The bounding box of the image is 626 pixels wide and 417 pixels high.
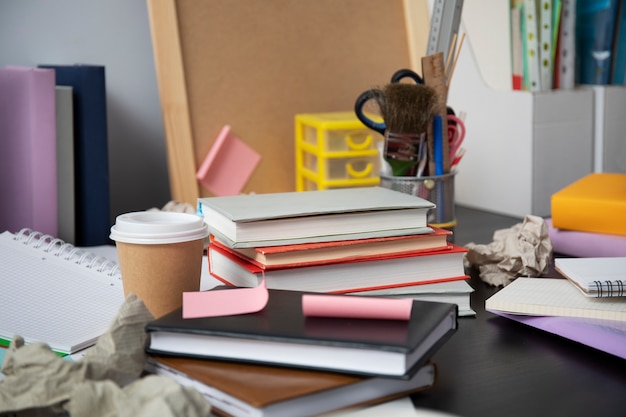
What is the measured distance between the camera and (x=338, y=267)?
2.37ft

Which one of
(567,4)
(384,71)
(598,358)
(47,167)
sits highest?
(567,4)

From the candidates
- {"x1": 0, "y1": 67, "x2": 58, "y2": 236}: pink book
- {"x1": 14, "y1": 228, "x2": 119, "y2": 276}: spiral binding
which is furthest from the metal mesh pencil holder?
{"x1": 0, "y1": 67, "x2": 58, "y2": 236}: pink book

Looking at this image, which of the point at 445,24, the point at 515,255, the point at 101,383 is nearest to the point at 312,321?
the point at 101,383

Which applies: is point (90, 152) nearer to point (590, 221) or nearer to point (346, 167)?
point (346, 167)

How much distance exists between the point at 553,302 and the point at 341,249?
194 mm

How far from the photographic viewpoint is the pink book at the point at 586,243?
35.4 inches

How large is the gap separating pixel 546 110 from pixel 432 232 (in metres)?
0.62

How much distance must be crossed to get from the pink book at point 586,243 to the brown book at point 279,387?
429 millimetres

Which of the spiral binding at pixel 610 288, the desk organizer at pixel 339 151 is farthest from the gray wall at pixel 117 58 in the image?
the spiral binding at pixel 610 288

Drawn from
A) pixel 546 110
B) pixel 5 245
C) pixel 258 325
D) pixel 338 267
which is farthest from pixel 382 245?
pixel 546 110

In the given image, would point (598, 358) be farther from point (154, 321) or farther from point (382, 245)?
point (154, 321)

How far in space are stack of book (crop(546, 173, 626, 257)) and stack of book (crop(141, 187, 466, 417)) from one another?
255mm

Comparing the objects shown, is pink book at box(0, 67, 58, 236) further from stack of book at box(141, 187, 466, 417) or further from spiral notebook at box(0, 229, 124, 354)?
stack of book at box(141, 187, 466, 417)

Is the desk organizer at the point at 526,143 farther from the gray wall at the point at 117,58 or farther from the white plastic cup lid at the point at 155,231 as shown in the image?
the white plastic cup lid at the point at 155,231
